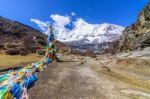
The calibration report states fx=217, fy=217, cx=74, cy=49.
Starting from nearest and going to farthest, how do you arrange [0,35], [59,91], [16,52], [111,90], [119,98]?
[119,98]
[59,91]
[111,90]
[16,52]
[0,35]

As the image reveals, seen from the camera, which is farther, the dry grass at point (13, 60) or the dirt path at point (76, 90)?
the dry grass at point (13, 60)

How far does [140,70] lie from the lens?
45281 mm

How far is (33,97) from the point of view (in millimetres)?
18219

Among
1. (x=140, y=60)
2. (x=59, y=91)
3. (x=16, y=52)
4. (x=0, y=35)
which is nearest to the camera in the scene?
(x=59, y=91)

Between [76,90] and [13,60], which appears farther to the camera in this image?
[13,60]

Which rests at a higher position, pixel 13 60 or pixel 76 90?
pixel 13 60

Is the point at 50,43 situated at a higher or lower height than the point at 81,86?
higher

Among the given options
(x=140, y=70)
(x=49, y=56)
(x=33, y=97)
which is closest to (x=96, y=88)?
(x=33, y=97)

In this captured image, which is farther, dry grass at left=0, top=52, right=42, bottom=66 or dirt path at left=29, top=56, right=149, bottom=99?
dry grass at left=0, top=52, right=42, bottom=66

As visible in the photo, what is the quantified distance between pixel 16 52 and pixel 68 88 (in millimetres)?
57389

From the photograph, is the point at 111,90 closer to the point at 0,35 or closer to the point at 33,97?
the point at 33,97

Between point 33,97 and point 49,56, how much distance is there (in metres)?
34.8

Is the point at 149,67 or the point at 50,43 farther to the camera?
the point at 50,43

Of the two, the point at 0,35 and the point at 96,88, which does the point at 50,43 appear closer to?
the point at 96,88
